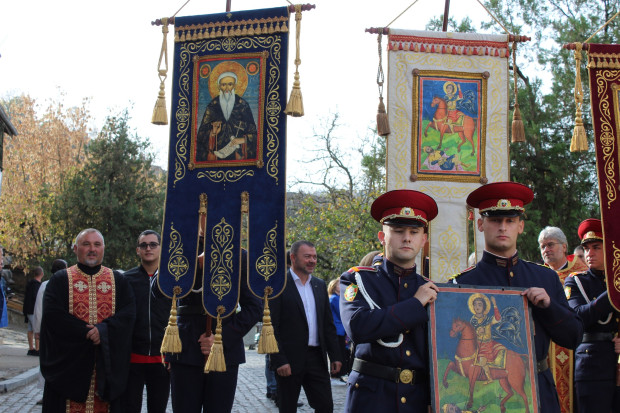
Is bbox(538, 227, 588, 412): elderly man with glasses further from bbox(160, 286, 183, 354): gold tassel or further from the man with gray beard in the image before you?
bbox(160, 286, 183, 354): gold tassel

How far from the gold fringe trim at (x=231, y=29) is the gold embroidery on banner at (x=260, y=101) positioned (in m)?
0.03

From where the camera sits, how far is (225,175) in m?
6.46

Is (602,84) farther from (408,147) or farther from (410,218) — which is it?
(410,218)

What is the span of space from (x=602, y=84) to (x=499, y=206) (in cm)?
275

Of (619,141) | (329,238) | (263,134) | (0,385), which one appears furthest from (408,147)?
(329,238)

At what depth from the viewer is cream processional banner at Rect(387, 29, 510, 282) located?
6871 mm

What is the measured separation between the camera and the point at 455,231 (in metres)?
6.84

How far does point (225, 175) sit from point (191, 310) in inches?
45.8

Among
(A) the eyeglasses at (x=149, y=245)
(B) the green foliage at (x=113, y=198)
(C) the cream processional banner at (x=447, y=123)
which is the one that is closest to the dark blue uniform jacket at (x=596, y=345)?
(C) the cream processional banner at (x=447, y=123)

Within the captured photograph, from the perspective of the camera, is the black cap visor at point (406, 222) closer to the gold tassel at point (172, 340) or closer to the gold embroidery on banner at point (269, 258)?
the gold embroidery on banner at point (269, 258)

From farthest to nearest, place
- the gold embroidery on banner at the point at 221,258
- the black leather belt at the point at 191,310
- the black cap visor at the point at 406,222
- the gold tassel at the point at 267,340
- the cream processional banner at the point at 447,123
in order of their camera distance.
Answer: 1. the cream processional banner at the point at 447,123
2. the black leather belt at the point at 191,310
3. the gold embroidery on banner at the point at 221,258
4. the gold tassel at the point at 267,340
5. the black cap visor at the point at 406,222

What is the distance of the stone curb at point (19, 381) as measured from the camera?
37.7 ft

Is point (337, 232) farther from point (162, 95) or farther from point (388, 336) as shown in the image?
point (388, 336)

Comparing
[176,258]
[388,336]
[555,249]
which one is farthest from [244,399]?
[388,336]
